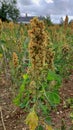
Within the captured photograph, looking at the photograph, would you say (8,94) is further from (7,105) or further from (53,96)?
(53,96)

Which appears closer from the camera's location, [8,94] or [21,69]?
[21,69]

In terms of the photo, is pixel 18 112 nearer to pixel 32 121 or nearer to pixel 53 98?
pixel 53 98

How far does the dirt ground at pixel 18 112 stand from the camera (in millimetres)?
4004

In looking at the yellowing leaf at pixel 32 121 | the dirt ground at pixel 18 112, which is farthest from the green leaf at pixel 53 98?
the dirt ground at pixel 18 112

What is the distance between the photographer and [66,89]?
515 centimetres

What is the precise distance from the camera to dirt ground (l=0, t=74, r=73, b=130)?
4004 mm

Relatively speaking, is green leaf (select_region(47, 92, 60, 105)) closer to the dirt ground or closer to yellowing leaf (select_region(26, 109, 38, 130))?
yellowing leaf (select_region(26, 109, 38, 130))

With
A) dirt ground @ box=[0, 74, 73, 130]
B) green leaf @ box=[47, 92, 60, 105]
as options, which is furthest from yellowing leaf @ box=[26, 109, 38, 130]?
dirt ground @ box=[0, 74, 73, 130]

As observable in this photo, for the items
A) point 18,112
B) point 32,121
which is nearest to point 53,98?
point 32,121

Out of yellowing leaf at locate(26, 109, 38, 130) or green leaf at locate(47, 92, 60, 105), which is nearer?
yellowing leaf at locate(26, 109, 38, 130)

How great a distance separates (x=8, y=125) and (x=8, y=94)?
0.99 metres

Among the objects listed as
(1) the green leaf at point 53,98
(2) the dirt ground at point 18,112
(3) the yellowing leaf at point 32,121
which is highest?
(1) the green leaf at point 53,98

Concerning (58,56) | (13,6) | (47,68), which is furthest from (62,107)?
(13,6)

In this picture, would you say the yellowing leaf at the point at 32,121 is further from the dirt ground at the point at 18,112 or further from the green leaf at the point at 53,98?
the dirt ground at the point at 18,112
